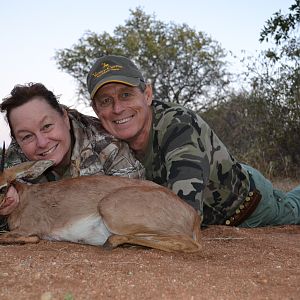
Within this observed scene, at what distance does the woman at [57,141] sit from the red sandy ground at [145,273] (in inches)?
35.4

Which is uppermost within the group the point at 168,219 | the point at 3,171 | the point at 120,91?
the point at 120,91

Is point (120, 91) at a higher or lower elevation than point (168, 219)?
higher

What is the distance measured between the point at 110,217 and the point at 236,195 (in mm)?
1883

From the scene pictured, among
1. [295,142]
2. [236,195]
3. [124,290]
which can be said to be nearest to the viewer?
[124,290]

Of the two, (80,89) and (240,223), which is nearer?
(240,223)

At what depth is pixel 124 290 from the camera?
2.99m

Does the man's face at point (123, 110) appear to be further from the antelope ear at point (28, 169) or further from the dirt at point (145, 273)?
the dirt at point (145, 273)

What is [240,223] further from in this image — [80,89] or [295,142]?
[80,89]

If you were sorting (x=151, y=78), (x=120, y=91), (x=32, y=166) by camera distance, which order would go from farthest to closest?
(x=151, y=78) < (x=120, y=91) < (x=32, y=166)

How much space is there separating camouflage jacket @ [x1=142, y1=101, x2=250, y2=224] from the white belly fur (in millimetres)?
683

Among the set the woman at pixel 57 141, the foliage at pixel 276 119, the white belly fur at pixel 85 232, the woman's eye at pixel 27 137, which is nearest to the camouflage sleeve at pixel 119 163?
the woman at pixel 57 141

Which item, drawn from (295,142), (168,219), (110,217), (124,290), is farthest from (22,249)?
(295,142)

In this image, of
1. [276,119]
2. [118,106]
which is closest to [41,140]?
[118,106]

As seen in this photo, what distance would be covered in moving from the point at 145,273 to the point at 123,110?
7.09ft
